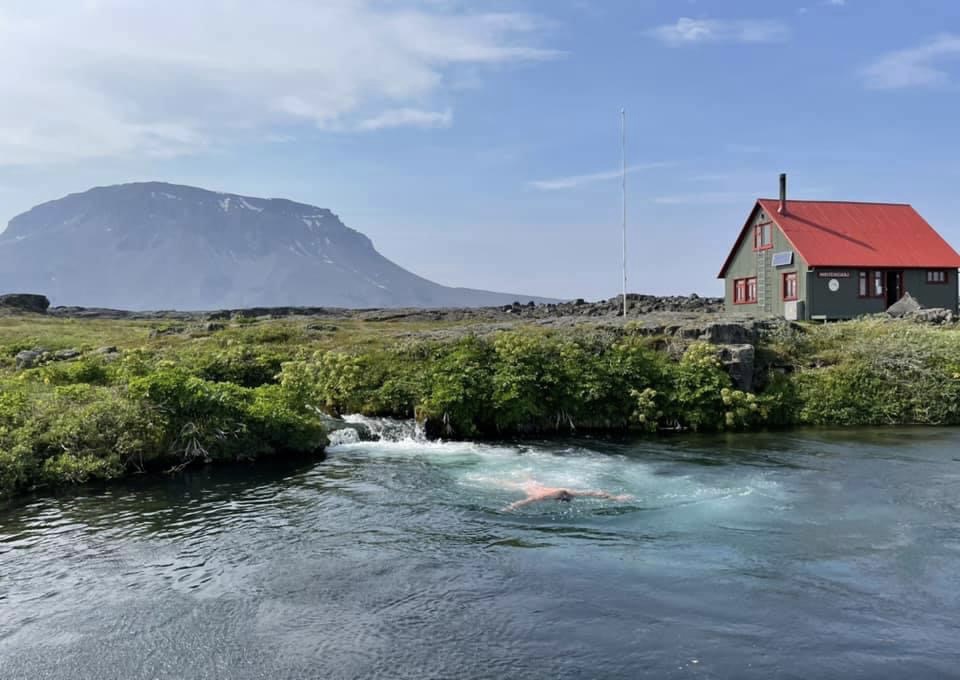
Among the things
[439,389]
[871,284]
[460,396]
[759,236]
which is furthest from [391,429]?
[871,284]

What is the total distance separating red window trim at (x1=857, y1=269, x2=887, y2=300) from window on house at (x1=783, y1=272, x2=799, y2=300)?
4.08m

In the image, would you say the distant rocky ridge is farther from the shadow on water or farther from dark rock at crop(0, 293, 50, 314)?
the shadow on water

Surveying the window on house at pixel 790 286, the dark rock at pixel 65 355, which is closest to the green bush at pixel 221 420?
the dark rock at pixel 65 355

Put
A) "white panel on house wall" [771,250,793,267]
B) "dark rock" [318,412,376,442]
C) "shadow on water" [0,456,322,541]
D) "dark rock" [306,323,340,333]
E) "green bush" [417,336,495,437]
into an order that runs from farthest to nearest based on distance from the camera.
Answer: "white panel on house wall" [771,250,793,267]
"dark rock" [306,323,340,333]
"green bush" [417,336,495,437]
"dark rock" [318,412,376,442]
"shadow on water" [0,456,322,541]

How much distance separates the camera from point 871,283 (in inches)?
1921

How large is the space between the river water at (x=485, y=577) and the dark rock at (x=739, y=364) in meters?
10.6


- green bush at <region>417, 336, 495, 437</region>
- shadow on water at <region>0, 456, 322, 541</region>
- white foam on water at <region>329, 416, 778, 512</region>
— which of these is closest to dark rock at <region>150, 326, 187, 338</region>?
white foam on water at <region>329, 416, 778, 512</region>

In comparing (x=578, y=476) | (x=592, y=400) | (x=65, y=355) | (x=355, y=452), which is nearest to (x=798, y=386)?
(x=592, y=400)

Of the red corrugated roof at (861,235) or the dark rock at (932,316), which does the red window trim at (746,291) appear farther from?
the dark rock at (932,316)

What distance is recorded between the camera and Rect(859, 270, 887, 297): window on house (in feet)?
160

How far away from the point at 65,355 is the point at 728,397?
94.6 ft

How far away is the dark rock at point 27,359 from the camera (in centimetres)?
3144

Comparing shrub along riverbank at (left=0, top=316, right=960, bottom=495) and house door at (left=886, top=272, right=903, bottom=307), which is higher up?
house door at (left=886, top=272, right=903, bottom=307)

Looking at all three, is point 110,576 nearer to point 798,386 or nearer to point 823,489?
point 823,489
